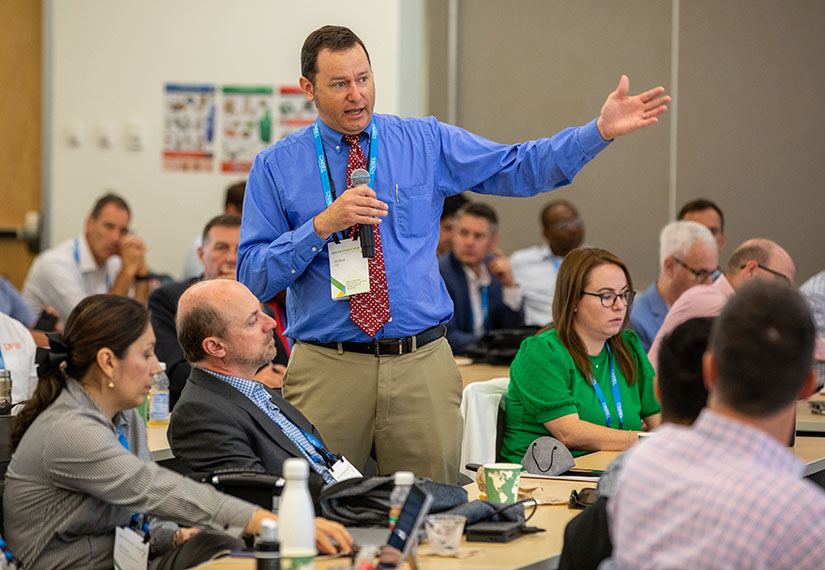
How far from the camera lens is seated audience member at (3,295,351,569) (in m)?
2.37

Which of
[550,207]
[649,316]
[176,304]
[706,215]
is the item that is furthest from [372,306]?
[550,207]

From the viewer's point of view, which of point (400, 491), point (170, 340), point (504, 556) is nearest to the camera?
point (400, 491)

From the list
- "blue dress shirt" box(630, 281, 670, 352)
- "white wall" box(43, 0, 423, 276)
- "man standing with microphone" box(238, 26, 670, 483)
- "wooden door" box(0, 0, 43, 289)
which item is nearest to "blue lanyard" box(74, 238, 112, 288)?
"white wall" box(43, 0, 423, 276)

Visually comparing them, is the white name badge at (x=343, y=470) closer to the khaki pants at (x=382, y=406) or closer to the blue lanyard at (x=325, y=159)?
the khaki pants at (x=382, y=406)

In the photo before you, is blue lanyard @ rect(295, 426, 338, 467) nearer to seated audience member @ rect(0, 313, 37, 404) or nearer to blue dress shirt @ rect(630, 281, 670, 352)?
seated audience member @ rect(0, 313, 37, 404)

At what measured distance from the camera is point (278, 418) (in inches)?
113

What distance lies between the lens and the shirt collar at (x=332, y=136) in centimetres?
323

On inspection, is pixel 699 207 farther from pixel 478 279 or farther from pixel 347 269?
pixel 347 269

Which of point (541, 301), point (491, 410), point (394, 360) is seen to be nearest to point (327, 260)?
point (394, 360)

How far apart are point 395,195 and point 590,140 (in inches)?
23.2

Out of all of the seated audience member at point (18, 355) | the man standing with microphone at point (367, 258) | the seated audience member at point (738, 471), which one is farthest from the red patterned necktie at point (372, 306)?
the seated audience member at point (18, 355)

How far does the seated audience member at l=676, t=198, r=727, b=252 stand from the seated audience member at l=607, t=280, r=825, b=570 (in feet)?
16.4

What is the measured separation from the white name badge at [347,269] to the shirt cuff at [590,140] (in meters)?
0.71

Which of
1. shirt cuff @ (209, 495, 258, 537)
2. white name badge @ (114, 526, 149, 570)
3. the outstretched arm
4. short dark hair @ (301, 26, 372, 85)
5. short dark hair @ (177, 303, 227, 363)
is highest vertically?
short dark hair @ (301, 26, 372, 85)
